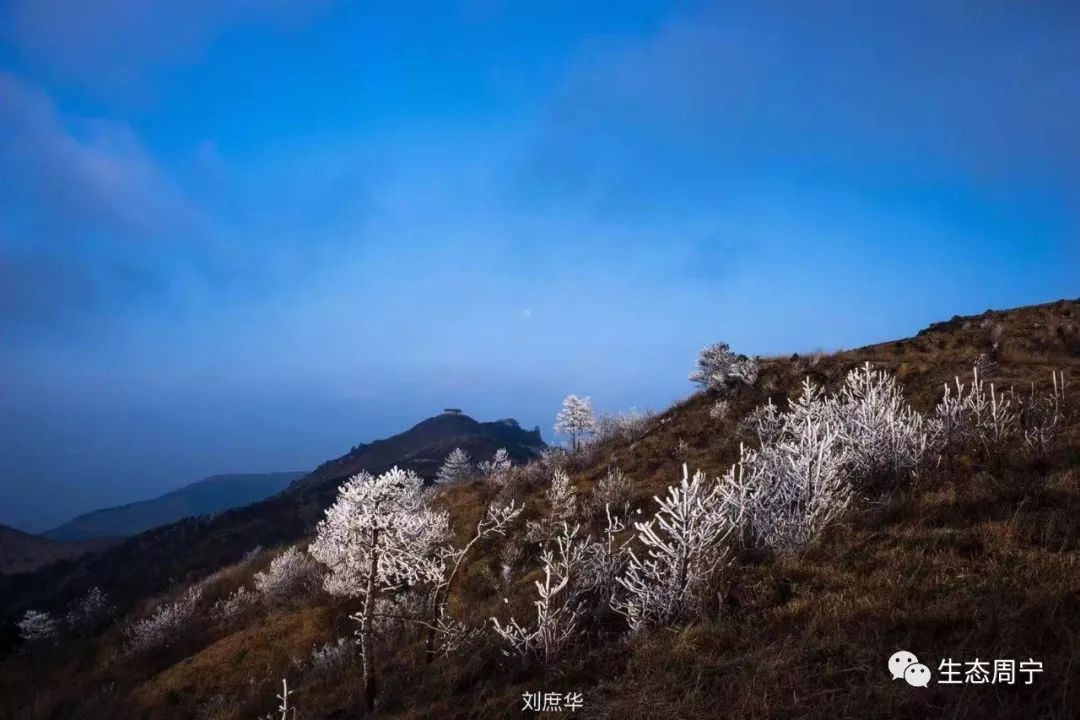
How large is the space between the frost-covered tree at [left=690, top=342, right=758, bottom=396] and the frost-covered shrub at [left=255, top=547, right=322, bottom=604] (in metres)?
16.9

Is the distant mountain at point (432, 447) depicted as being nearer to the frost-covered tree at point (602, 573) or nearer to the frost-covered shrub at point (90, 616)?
the frost-covered shrub at point (90, 616)

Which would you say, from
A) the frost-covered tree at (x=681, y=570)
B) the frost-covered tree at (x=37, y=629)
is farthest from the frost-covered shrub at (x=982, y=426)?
the frost-covered tree at (x=37, y=629)

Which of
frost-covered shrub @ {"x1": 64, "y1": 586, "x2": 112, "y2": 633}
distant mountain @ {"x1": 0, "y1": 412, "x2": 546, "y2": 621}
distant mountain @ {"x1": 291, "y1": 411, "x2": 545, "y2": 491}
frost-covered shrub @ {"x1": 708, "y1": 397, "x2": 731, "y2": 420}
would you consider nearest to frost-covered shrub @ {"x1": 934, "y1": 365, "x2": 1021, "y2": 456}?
frost-covered shrub @ {"x1": 708, "y1": 397, "x2": 731, "y2": 420}

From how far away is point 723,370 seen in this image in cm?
2408

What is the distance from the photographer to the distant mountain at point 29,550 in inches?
2894

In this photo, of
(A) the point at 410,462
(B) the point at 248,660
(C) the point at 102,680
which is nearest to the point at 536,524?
(B) the point at 248,660

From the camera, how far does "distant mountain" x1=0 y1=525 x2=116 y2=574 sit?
7350 cm

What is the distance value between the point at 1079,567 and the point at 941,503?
8.25 feet

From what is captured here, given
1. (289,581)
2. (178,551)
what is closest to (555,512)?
(289,581)

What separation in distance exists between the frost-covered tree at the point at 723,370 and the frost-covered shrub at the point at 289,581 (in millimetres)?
16911

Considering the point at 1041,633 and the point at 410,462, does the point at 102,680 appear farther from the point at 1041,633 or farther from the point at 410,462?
the point at 410,462

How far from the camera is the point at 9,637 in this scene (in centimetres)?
2722

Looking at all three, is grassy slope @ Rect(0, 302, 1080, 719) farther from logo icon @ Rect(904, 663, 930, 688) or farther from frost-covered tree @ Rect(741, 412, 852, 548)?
frost-covered tree @ Rect(741, 412, 852, 548)

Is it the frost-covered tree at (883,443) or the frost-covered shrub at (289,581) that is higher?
the frost-covered tree at (883,443)
